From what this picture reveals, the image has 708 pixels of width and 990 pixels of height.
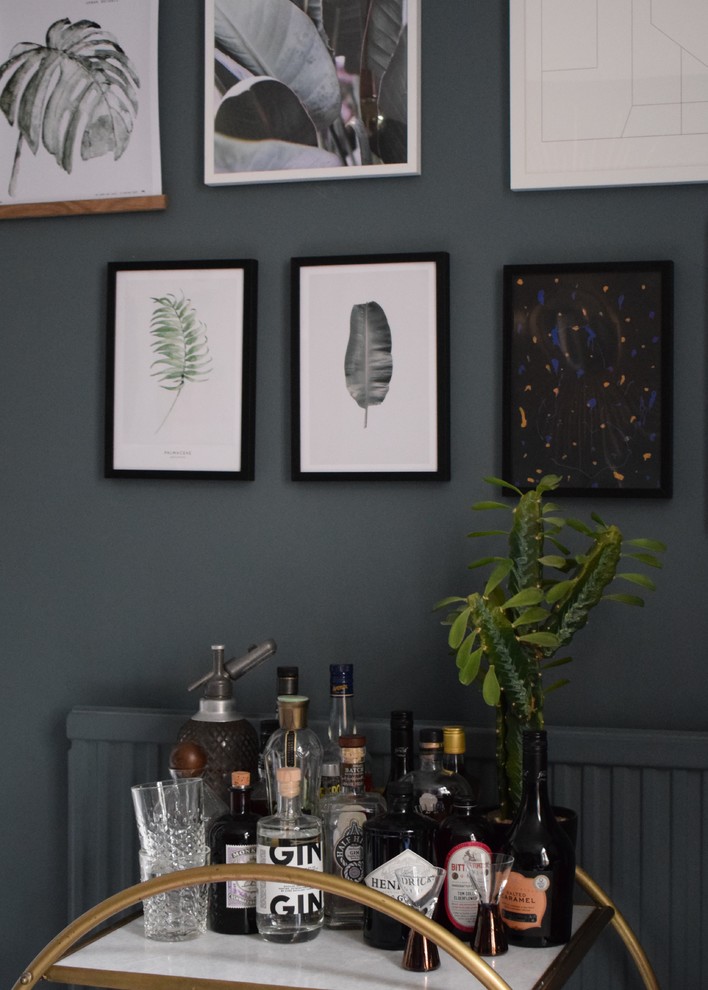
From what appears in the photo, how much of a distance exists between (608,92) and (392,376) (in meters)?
0.60

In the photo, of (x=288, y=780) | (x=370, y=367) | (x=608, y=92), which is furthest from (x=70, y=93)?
(x=288, y=780)

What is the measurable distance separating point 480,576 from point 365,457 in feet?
Result: 0.95

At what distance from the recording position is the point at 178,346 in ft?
7.07

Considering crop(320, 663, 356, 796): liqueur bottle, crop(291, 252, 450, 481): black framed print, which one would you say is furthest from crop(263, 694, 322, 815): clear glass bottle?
crop(291, 252, 450, 481): black framed print

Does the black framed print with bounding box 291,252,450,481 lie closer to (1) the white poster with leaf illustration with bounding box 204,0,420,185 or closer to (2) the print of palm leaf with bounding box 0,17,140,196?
(1) the white poster with leaf illustration with bounding box 204,0,420,185

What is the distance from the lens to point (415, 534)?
6.75ft

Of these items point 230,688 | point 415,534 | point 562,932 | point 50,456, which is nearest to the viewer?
point 562,932

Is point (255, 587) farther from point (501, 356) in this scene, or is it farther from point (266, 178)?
point (266, 178)

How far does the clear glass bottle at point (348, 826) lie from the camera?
1.63 metres

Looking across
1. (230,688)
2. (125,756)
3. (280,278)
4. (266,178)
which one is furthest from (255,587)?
(266,178)

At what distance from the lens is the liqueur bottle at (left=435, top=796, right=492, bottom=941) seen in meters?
1.56

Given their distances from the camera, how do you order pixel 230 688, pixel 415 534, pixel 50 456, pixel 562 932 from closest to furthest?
pixel 562 932 < pixel 230 688 < pixel 415 534 < pixel 50 456

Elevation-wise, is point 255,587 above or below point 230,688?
above

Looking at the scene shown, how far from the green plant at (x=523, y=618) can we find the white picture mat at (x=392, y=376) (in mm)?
287
